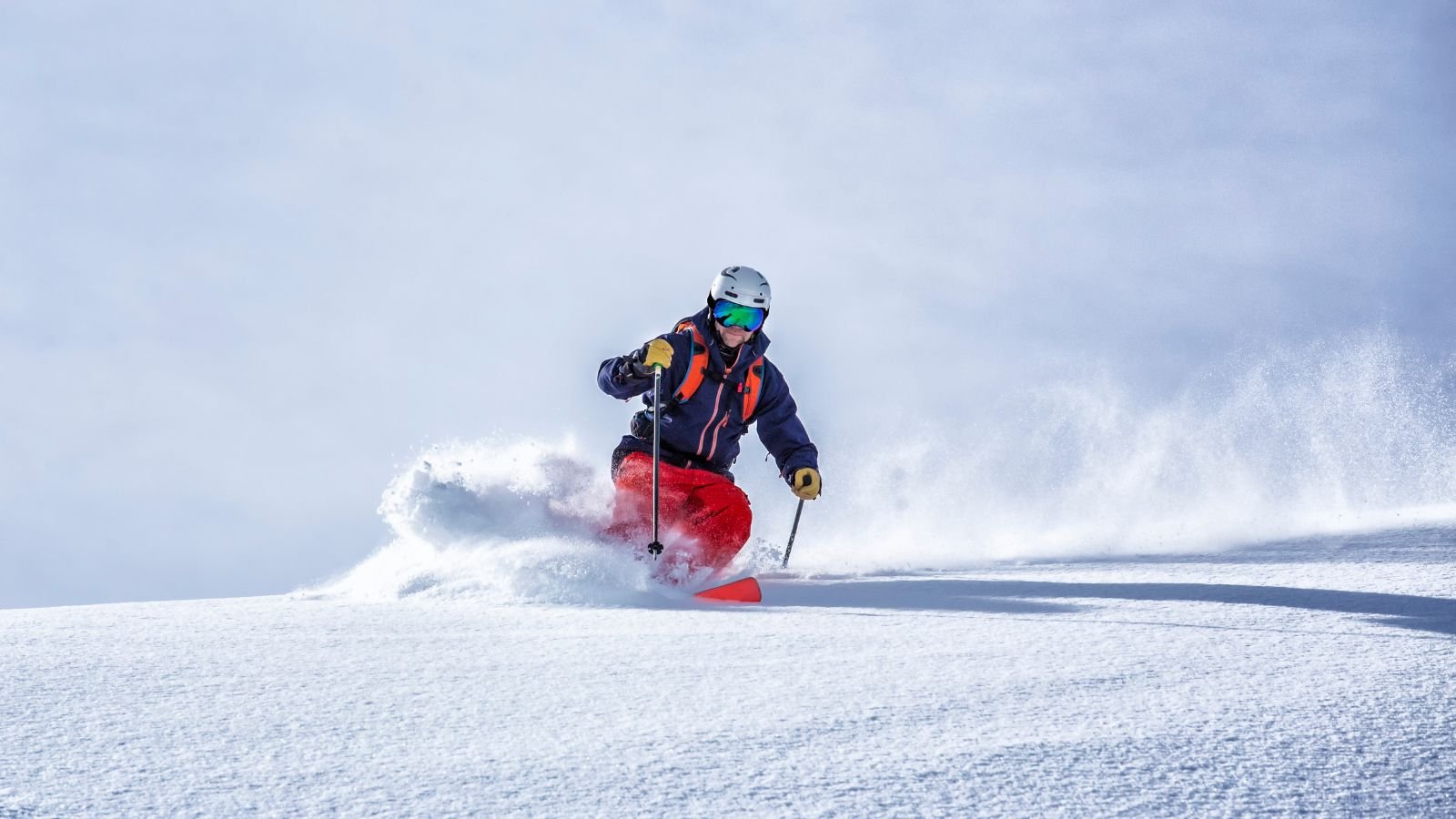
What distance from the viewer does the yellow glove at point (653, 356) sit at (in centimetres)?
611

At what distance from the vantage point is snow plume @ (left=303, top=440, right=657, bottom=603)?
5.08 metres

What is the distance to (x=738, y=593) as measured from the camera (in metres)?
5.19

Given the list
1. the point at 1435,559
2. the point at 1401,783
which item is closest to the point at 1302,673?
the point at 1401,783

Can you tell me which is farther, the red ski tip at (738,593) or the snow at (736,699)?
the red ski tip at (738,593)

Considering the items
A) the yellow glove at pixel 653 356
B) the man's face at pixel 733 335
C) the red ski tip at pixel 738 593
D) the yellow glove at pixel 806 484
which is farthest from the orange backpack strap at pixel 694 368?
the red ski tip at pixel 738 593

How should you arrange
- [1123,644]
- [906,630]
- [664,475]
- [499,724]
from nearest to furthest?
[499,724] → [1123,644] → [906,630] → [664,475]

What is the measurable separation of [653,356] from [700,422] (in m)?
0.64

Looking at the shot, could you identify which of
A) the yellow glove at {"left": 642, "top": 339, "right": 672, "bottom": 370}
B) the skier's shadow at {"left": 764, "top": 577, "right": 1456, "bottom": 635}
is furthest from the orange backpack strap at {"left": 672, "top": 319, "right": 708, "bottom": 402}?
the skier's shadow at {"left": 764, "top": 577, "right": 1456, "bottom": 635}

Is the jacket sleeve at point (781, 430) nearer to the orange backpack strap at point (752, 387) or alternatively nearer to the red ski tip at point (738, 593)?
the orange backpack strap at point (752, 387)

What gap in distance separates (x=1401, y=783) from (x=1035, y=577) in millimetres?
3456

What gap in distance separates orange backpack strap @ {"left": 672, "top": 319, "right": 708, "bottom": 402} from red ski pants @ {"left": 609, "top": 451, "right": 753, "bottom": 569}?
44 cm

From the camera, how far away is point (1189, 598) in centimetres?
470

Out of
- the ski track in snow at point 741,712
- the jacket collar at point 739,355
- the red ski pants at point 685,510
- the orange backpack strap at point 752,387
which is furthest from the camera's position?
the orange backpack strap at point 752,387

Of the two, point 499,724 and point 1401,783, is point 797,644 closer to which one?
point 499,724
